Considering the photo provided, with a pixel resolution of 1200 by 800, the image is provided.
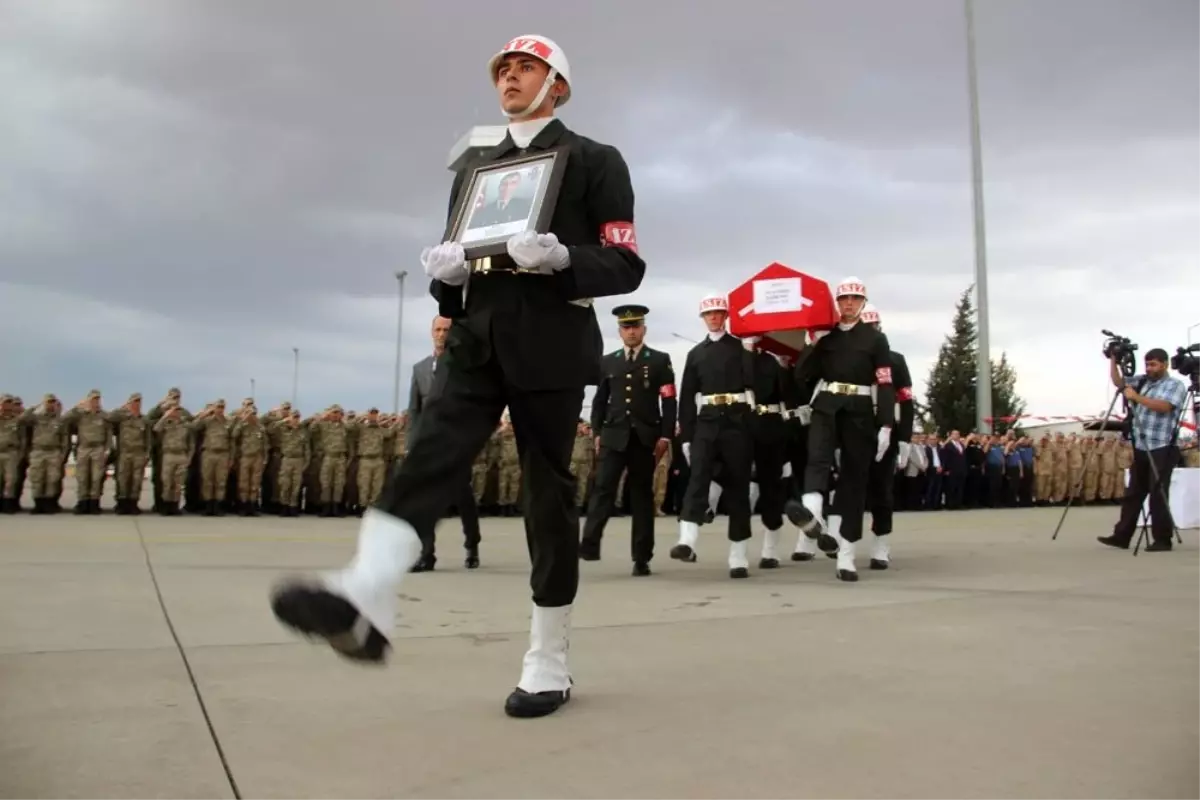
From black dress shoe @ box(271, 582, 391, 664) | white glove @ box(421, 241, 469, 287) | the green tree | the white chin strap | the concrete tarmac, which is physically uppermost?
the green tree

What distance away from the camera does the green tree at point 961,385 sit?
47.5 metres

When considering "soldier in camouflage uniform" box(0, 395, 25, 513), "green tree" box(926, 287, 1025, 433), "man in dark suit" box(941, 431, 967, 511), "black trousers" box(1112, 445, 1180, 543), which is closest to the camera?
"black trousers" box(1112, 445, 1180, 543)

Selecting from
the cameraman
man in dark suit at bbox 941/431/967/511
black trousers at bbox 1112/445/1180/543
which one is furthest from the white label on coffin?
man in dark suit at bbox 941/431/967/511

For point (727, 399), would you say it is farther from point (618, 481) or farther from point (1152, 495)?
point (1152, 495)

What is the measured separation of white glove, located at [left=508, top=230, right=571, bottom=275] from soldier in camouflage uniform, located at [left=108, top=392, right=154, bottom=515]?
480 inches

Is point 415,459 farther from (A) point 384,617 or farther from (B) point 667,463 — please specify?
(B) point 667,463

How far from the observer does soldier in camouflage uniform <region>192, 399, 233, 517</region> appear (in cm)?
1422

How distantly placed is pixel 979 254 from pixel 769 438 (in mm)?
17627

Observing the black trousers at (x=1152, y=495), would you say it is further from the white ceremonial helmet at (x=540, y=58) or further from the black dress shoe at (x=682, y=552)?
the white ceremonial helmet at (x=540, y=58)

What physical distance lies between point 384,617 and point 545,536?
74 centimetres

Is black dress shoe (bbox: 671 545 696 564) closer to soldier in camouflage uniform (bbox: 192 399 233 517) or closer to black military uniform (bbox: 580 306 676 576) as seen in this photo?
black military uniform (bbox: 580 306 676 576)

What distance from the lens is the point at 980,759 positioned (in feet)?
8.49

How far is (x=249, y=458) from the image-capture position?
14.8 metres

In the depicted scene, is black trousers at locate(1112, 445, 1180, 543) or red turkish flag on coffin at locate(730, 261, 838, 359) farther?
black trousers at locate(1112, 445, 1180, 543)
